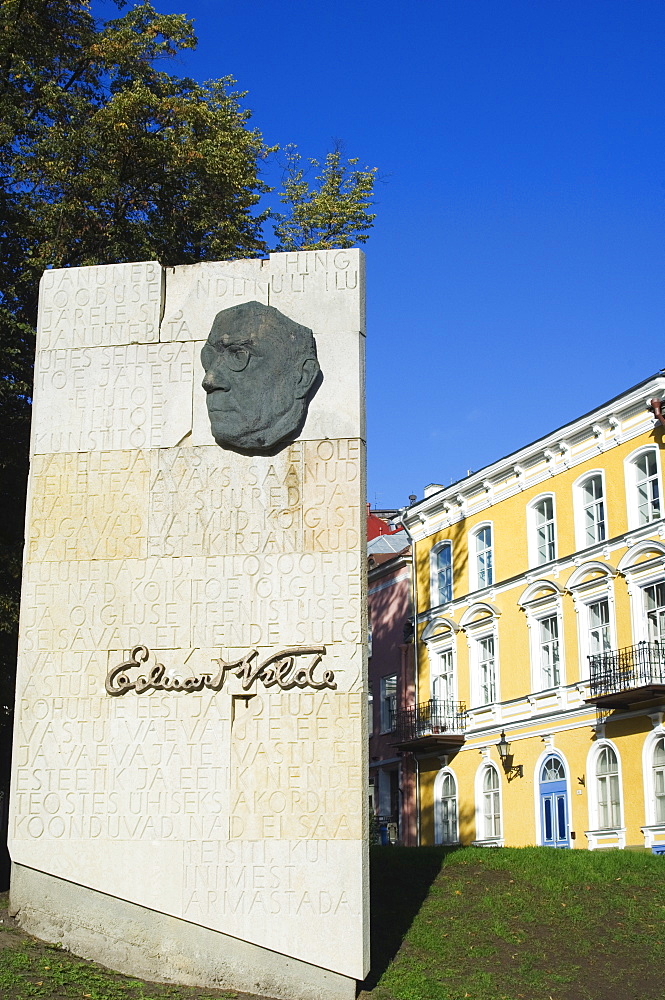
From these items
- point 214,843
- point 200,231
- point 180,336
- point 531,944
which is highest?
point 200,231

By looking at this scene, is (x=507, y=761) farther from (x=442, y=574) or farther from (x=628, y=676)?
(x=442, y=574)

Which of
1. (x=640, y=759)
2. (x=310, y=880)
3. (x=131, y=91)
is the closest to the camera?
(x=310, y=880)

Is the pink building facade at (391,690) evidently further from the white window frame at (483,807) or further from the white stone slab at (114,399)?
the white stone slab at (114,399)

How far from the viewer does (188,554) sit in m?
11.8

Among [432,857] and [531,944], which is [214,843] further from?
[432,857]

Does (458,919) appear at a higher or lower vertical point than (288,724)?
lower

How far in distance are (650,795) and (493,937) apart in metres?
16.1

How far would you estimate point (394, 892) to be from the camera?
1363 centimetres

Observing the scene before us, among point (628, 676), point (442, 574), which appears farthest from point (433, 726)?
point (628, 676)

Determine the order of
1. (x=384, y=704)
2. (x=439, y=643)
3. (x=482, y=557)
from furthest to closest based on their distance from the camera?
(x=384, y=704) → (x=439, y=643) → (x=482, y=557)

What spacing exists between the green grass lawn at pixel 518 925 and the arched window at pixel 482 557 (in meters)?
19.9

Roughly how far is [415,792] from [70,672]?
26371mm

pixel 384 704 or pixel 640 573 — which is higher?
pixel 640 573

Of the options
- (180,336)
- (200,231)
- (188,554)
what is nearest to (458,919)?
(188,554)
